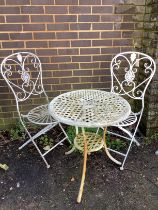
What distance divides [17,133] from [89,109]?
131 cm

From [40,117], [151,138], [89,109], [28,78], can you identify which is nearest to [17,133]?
[40,117]

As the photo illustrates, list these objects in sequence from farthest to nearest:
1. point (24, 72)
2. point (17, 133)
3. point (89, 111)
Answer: point (17, 133), point (24, 72), point (89, 111)

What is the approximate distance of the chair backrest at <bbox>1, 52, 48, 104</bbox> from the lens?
8.99 ft

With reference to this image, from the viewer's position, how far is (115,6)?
268 centimetres

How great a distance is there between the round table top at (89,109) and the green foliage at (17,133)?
0.96 m

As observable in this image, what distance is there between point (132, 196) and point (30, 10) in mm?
2198

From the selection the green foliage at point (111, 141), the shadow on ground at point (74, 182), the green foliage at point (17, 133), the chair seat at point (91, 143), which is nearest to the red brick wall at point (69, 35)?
the green foliage at point (17, 133)

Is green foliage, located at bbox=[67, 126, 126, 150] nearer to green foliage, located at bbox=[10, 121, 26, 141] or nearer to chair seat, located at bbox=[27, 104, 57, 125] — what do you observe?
chair seat, located at bbox=[27, 104, 57, 125]

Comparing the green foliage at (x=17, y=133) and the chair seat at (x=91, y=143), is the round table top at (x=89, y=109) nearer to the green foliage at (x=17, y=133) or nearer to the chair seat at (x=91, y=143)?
the chair seat at (x=91, y=143)

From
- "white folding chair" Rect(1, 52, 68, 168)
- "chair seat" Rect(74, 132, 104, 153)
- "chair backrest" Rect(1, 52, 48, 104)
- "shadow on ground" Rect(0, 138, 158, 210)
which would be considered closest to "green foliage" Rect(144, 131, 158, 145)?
"shadow on ground" Rect(0, 138, 158, 210)

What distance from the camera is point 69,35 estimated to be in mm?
2732

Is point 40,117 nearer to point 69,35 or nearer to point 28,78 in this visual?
point 28,78

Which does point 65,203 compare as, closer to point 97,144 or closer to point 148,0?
point 97,144

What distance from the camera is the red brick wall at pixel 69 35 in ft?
8.55
